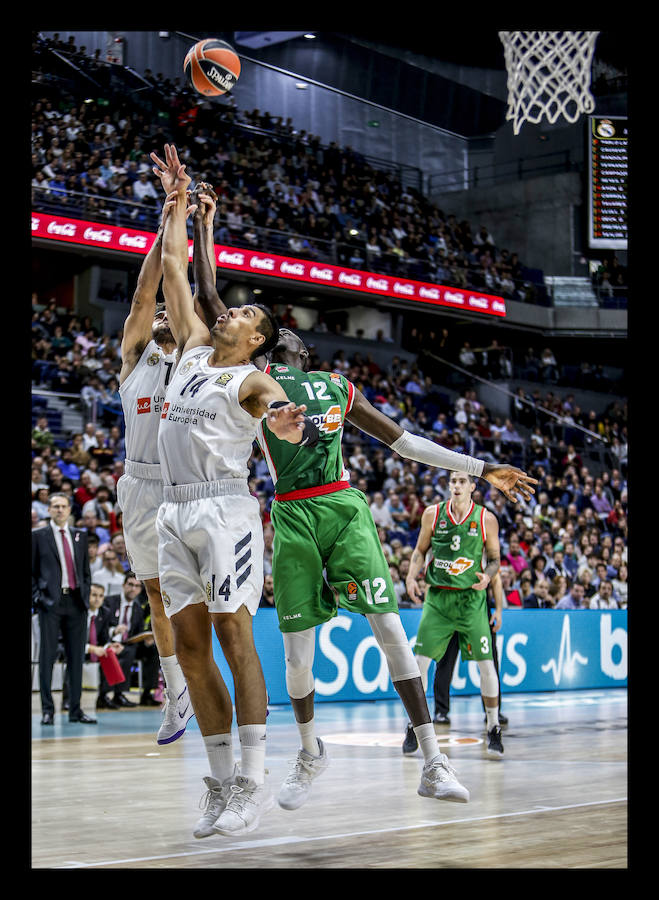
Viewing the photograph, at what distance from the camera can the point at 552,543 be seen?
19.0 meters

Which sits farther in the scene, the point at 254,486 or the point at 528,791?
the point at 254,486

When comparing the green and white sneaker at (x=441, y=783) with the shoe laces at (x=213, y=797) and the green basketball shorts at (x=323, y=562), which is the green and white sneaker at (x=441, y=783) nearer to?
the green basketball shorts at (x=323, y=562)

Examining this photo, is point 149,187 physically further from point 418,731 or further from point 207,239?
point 418,731

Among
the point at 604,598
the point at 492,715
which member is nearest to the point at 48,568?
the point at 492,715

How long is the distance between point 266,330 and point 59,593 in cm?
591

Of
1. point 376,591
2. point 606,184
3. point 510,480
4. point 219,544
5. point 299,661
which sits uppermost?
point 606,184

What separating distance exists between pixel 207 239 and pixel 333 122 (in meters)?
23.3

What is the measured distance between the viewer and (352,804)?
6.36 metres

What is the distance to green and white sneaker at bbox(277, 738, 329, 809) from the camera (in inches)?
208

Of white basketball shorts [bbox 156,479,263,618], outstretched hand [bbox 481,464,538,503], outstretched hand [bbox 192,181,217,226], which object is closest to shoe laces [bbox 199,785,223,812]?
white basketball shorts [bbox 156,479,263,618]

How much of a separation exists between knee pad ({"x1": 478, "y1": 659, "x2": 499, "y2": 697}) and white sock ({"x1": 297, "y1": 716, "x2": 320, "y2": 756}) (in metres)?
3.78

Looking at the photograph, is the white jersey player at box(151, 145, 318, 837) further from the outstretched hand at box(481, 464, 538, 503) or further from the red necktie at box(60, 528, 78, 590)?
the red necktie at box(60, 528, 78, 590)

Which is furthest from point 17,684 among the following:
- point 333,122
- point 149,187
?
point 333,122

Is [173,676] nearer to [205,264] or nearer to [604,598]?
[205,264]
